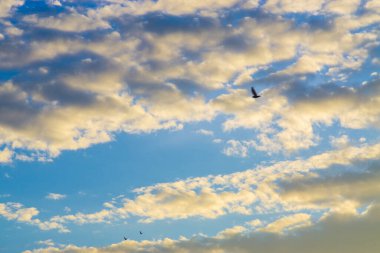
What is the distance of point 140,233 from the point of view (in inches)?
7037

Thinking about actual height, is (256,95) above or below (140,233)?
above

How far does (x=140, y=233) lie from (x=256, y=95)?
140m

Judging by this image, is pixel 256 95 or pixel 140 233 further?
pixel 140 233

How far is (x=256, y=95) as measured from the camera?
11006 centimetres
